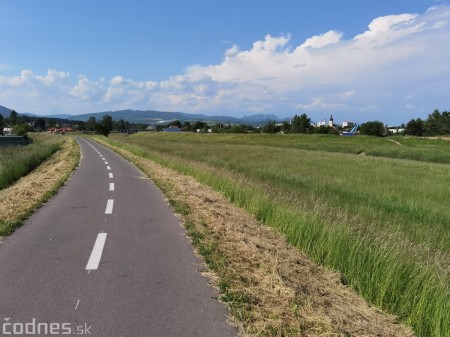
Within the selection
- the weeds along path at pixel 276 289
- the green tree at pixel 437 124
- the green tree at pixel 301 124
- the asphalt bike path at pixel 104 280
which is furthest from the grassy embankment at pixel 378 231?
the green tree at pixel 301 124

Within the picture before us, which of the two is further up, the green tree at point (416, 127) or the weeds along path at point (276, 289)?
the green tree at point (416, 127)

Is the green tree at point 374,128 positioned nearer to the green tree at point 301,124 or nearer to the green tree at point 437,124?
the green tree at point 437,124

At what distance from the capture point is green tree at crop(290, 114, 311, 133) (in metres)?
141

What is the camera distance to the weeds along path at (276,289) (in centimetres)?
378

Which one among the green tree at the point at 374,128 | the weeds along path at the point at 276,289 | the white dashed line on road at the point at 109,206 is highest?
the green tree at the point at 374,128

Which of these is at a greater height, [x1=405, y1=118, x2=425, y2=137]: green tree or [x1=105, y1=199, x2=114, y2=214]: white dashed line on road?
[x1=405, y1=118, x2=425, y2=137]: green tree

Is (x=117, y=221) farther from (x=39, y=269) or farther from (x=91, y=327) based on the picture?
(x=91, y=327)

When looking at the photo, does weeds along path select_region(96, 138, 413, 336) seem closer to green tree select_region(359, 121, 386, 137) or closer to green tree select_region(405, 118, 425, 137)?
green tree select_region(359, 121, 386, 137)

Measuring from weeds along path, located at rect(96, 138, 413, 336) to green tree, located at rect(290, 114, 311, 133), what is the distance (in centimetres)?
13760

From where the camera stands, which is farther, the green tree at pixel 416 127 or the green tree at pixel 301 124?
the green tree at pixel 301 124

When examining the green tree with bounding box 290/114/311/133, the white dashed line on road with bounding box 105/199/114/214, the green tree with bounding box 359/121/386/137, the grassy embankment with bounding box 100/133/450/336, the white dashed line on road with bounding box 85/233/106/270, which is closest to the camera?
the grassy embankment with bounding box 100/133/450/336

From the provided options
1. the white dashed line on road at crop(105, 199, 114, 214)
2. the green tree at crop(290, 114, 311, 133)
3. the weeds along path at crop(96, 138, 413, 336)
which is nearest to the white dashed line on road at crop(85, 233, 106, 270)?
the weeds along path at crop(96, 138, 413, 336)

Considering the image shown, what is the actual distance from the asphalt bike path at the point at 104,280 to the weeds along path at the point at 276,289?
0.30 m

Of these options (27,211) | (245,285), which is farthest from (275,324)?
(27,211)
